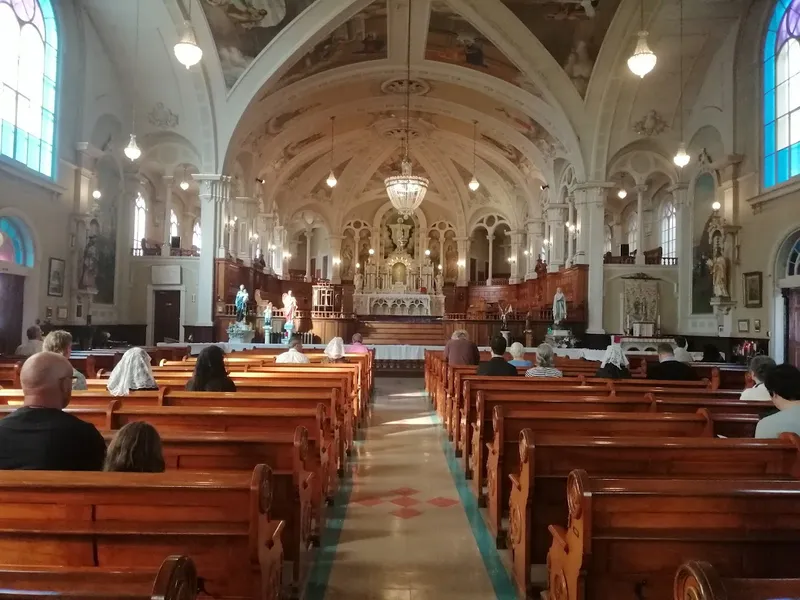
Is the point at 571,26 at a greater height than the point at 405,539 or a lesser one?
greater

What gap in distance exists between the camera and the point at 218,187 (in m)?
17.2

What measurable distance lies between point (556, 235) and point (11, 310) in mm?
16757

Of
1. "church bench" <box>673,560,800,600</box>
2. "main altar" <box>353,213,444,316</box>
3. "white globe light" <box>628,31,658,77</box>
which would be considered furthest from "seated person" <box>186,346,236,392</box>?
"main altar" <box>353,213,444,316</box>

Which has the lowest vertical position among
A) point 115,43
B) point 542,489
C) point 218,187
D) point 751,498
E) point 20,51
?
point 542,489

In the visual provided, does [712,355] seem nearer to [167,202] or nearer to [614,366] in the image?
[614,366]

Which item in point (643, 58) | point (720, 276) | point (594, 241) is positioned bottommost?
point (720, 276)

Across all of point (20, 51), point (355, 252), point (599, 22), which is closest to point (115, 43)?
point (20, 51)

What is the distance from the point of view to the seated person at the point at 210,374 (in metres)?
5.07

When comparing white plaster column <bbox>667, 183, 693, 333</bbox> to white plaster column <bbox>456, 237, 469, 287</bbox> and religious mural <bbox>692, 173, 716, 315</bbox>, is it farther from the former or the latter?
white plaster column <bbox>456, 237, 469, 287</bbox>

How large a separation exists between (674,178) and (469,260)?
12.3 m

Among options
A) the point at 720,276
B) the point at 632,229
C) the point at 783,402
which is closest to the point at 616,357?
the point at 783,402

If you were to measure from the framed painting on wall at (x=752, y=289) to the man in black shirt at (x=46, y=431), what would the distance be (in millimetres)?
14197

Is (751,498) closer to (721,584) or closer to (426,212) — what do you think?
(721,584)

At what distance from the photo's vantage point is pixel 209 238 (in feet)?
56.9
